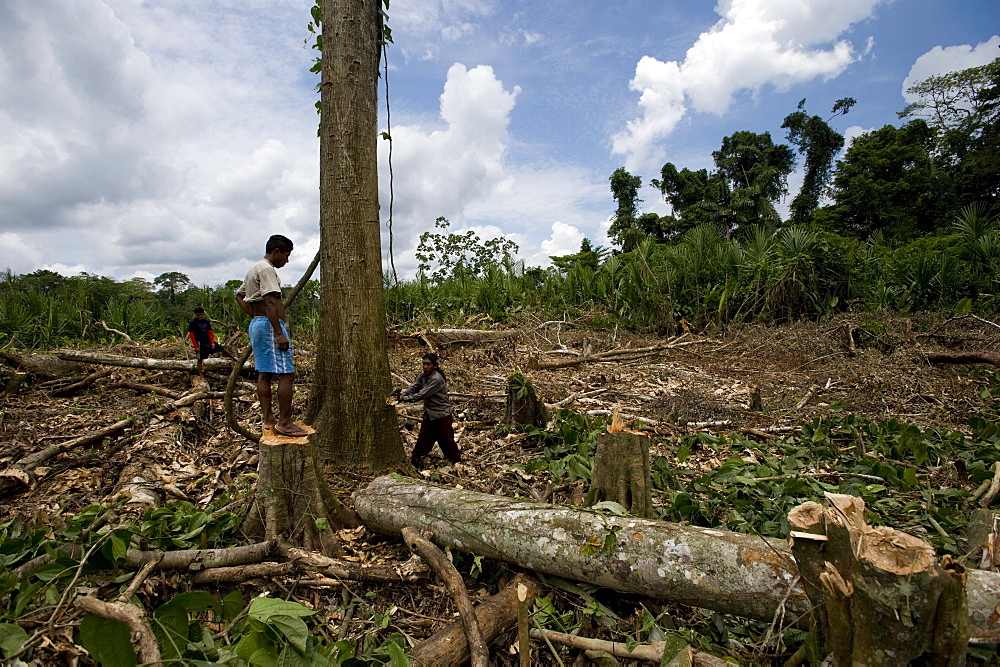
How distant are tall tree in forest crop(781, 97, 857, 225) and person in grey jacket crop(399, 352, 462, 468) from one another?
111 ft

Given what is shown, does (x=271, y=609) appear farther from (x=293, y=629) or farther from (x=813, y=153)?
(x=813, y=153)

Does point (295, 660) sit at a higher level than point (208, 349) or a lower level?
lower

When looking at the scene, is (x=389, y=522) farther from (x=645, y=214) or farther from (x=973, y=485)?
(x=645, y=214)

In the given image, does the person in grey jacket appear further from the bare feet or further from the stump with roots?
the stump with roots

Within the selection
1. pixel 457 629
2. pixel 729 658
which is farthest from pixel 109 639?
pixel 729 658

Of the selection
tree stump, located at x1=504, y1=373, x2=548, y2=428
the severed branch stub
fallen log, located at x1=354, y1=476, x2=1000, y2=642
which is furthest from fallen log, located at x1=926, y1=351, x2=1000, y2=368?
the severed branch stub

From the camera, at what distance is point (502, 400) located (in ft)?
18.2

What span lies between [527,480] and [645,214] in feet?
96.4

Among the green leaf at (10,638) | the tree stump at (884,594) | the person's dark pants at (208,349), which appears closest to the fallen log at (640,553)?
the tree stump at (884,594)

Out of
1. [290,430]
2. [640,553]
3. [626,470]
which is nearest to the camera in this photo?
[640,553]

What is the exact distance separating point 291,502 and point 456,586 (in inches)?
42.5

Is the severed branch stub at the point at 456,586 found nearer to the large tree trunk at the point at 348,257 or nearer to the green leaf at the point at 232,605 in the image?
the green leaf at the point at 232,605

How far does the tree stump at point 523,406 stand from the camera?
4594 mm

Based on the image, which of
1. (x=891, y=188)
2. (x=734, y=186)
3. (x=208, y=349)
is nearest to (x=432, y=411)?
(x=208, y=349)
